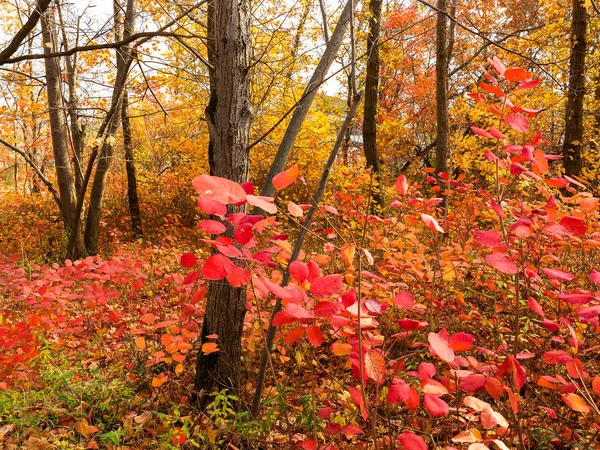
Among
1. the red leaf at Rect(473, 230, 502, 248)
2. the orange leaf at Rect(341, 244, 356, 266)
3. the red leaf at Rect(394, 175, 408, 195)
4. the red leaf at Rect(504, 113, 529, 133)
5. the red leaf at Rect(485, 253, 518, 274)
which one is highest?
the red leaf at Rect(504, 113, 529, 133)

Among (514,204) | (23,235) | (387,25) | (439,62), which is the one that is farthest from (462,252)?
(387,25)

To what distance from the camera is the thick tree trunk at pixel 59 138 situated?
6500 millimetres

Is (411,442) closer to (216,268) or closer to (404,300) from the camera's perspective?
(404,300)

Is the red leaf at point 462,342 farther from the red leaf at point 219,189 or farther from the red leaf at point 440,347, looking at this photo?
the red leaf at point 219,189

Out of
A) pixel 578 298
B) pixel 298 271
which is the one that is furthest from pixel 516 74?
pixel 298 271

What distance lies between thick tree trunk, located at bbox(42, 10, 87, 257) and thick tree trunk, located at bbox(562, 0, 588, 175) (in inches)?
316

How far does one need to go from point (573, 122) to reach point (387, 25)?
8.74 m

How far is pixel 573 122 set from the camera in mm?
6625

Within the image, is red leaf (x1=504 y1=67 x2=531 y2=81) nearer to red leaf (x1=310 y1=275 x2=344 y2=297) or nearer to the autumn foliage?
the autumn foliage

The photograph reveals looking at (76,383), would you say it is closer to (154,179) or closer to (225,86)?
(225,86)

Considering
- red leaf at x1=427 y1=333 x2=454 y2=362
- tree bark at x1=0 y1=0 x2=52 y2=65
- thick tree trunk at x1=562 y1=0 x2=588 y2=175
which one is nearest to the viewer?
red leaf at x1=427 y1=333 x2=454 y2=362

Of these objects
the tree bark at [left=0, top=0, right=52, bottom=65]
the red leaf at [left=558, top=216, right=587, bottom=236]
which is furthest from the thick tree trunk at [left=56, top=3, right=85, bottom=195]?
the red leaf at [left=558, top=216, right=587, bottom=236]

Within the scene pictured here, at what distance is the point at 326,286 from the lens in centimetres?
121

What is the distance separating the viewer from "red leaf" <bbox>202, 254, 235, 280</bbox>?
1.13 metres
